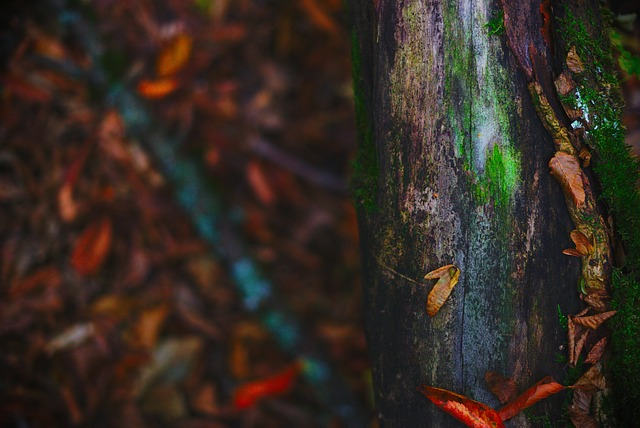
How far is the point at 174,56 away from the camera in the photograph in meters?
2.37

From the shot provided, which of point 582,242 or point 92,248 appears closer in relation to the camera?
point 582,242

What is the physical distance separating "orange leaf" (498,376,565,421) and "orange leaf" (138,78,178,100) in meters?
2.01

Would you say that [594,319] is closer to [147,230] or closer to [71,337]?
[147,230]

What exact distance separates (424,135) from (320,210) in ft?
5.76

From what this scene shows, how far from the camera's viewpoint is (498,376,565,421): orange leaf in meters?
0.91

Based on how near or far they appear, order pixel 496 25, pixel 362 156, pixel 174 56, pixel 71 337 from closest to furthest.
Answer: pixel 496 25 < pixel 362 156 < pixel 71 337 < pixel 174 56

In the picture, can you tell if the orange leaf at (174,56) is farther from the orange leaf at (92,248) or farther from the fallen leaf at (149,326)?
the fallen leaf at (149,326)

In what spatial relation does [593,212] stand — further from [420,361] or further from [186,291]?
[186,291]

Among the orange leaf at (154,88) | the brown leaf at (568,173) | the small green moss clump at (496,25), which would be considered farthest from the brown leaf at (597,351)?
the orange leaf at (154,88)

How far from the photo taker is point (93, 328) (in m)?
2.26

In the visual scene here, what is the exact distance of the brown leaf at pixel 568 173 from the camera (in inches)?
35.8

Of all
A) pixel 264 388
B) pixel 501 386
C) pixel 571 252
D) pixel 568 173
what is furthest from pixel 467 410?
pixel 264 388

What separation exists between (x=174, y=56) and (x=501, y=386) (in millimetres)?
2094

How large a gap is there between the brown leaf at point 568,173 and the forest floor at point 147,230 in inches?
63.2
